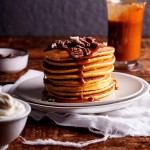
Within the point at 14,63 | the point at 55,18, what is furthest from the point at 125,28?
the point at 55,18

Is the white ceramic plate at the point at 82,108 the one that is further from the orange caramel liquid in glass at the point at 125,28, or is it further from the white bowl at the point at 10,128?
the orange caramel liquid in glass at the point at 125,28

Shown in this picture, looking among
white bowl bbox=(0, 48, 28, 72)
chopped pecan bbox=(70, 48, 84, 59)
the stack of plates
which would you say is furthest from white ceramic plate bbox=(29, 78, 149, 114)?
white bowl bbox=(0, 48, 28, 72)

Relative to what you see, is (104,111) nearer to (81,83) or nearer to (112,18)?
(81,83)

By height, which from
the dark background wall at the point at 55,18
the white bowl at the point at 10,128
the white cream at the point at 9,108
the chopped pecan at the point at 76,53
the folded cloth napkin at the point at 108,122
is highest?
the chopped pecan at the point at 76,53

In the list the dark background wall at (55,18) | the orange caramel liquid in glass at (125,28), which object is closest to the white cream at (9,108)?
the orange caramel liquid in glass at (125,28)

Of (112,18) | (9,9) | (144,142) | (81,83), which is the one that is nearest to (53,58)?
(81,83)

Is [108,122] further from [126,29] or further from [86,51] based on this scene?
[126,29]
